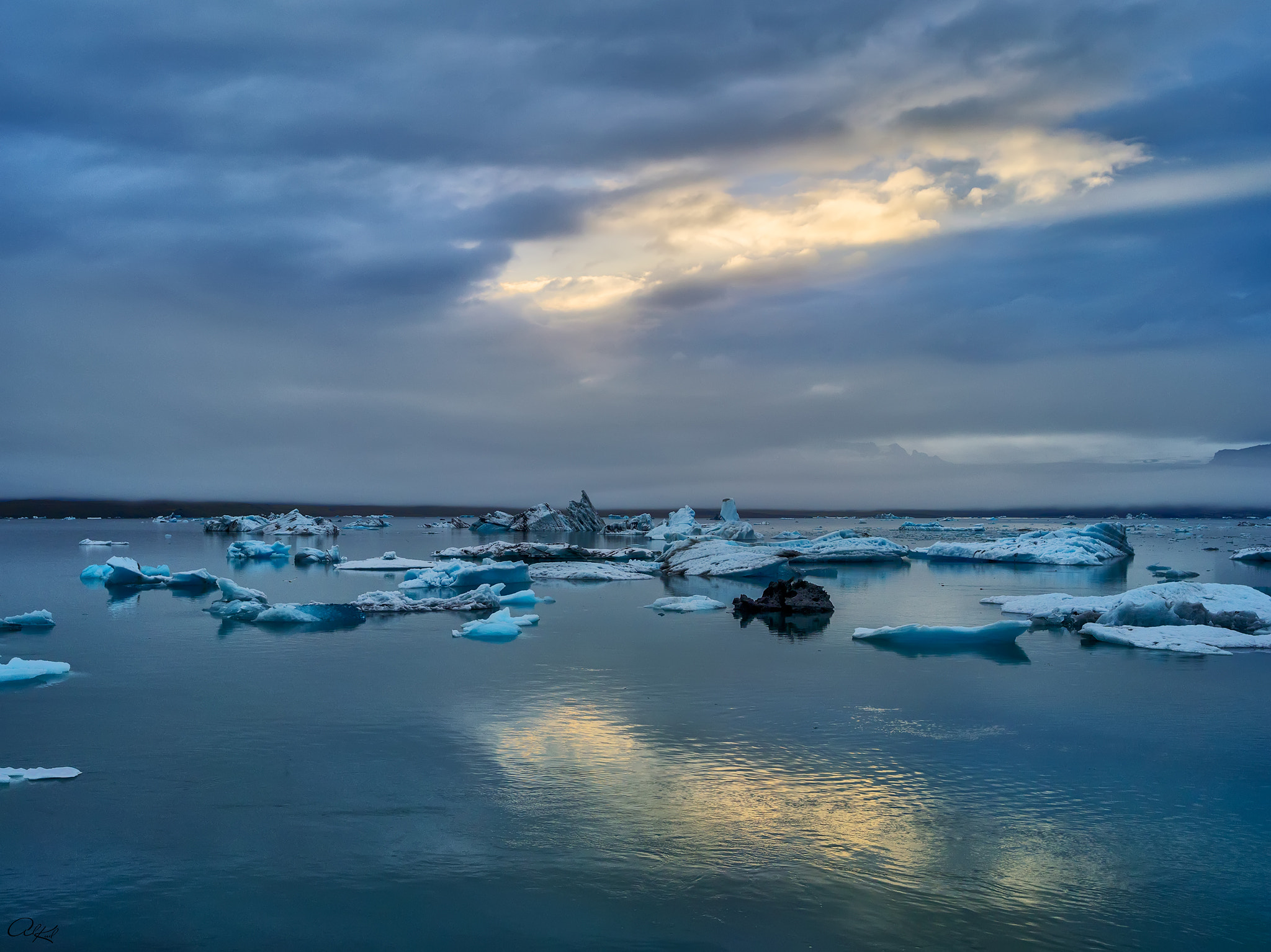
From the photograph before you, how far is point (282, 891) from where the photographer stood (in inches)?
199

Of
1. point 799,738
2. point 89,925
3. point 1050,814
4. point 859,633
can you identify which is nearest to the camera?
point 89,925

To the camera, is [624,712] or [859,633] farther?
[859,633]

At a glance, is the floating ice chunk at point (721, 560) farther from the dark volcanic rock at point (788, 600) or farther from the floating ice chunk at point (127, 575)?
the floating ice chunk at point (127, 575)

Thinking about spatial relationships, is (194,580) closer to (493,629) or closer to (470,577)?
(470,577)

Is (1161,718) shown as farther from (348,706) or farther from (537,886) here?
(348,706)

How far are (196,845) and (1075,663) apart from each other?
37.9 ft

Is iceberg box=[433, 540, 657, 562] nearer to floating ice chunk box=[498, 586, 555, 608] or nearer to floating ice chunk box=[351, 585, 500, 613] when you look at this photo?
floating ice chunk box=[498, 586, 555, 608]

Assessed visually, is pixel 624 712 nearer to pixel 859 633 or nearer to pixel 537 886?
pixel 537 886

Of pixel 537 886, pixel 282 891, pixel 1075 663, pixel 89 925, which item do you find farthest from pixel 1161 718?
pixel 89 925

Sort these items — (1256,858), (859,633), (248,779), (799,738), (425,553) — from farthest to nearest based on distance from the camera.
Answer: (425,553)
(859,633)
(799,738)
(248,779)
(1256,858)

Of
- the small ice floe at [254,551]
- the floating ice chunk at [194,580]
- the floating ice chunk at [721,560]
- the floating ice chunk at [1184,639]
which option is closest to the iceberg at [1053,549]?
the floating ice chunk at [721,560]
